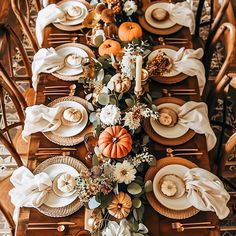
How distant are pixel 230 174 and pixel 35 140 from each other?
1289 mm

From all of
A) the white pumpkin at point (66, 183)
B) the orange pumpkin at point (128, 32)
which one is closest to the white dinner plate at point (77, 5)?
the orange pumpkin at point (128, 32)

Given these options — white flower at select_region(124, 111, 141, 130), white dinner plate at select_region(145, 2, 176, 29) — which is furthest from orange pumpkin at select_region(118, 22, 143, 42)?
white flower at select_region(124, 111, 141, 130)

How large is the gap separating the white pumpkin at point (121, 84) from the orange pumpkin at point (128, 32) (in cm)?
28

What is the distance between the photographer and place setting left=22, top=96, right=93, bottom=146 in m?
1.57

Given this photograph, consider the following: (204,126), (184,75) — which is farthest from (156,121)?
(184,75)

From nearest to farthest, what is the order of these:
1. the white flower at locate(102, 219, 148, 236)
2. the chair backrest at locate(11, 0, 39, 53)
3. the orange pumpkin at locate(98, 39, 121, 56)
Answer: the white flower at locate(102, 219, 148, 236) < the orange pumpkin at locate(98, 39, 121, 56) < the chair backrest at locate(11, 0, 39, 53)

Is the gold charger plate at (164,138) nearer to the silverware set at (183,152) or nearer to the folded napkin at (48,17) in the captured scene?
the silverware set at (183,152)

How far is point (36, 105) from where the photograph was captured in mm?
1648

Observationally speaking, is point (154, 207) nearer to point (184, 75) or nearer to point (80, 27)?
point (184, 75)

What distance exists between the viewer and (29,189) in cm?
141

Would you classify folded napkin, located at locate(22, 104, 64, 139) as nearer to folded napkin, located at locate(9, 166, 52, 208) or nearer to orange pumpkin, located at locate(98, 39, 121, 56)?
folded napkin, located at locate(9, 166, 52, 208)

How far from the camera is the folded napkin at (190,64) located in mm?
1770

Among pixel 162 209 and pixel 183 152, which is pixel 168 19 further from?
pixel 162 209

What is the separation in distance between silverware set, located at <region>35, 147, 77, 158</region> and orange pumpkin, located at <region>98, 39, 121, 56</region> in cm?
44
